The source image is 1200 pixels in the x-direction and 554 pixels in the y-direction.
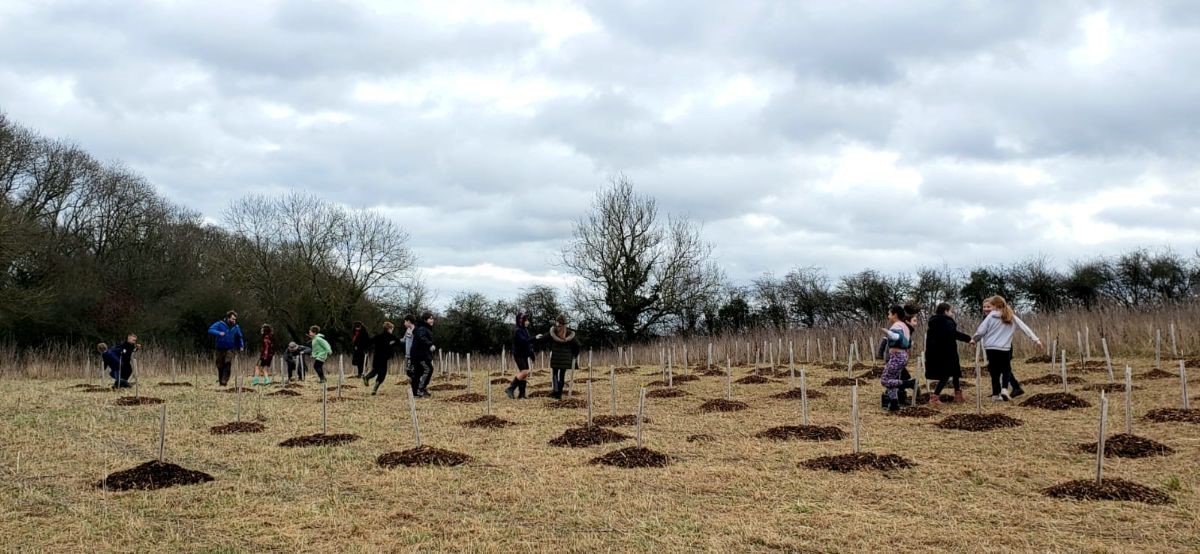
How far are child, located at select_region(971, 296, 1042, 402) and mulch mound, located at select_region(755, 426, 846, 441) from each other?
11.6 feet

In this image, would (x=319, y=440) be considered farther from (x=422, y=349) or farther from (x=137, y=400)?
(x=137, y=400)

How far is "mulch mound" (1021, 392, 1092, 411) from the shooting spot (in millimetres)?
11172

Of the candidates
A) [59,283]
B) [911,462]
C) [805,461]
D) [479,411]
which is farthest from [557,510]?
[59,283]

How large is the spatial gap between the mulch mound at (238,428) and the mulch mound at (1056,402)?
1063 centimetres

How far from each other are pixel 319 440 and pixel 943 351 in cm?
883

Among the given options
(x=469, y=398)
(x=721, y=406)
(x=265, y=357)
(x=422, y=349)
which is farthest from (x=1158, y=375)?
(x=265, y=357)

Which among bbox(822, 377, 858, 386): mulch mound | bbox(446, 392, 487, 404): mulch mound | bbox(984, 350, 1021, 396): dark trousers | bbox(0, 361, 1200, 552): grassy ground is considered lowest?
bbox(0, 361, 1200, 552): grassy ground

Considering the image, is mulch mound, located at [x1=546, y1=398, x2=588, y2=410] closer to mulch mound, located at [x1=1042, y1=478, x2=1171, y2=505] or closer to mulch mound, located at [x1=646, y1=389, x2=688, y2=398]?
mulch mound, located at [x1=646, y1=389, x2=688, y2=398]

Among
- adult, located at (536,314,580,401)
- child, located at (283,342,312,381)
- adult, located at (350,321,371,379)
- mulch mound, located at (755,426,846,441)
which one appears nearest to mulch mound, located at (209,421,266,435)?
adult, located at (536,314,580,401)

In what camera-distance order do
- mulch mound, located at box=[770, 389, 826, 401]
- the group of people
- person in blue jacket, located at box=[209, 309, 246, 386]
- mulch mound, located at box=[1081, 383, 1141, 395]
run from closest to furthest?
the group of people < mulch mound, located at box=[1081, 383, 1141, 395] < mulch mound, located at box=[770, 389, 826, 401] < person in blue jacket, located at box=[209, 309, 246, 386]

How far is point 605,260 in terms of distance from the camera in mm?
41719

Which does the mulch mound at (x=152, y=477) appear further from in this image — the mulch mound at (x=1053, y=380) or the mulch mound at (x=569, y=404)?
the mulch mound at (x=1053, y=380)

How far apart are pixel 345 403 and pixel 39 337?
954 inches

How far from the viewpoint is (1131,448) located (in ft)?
25.7
